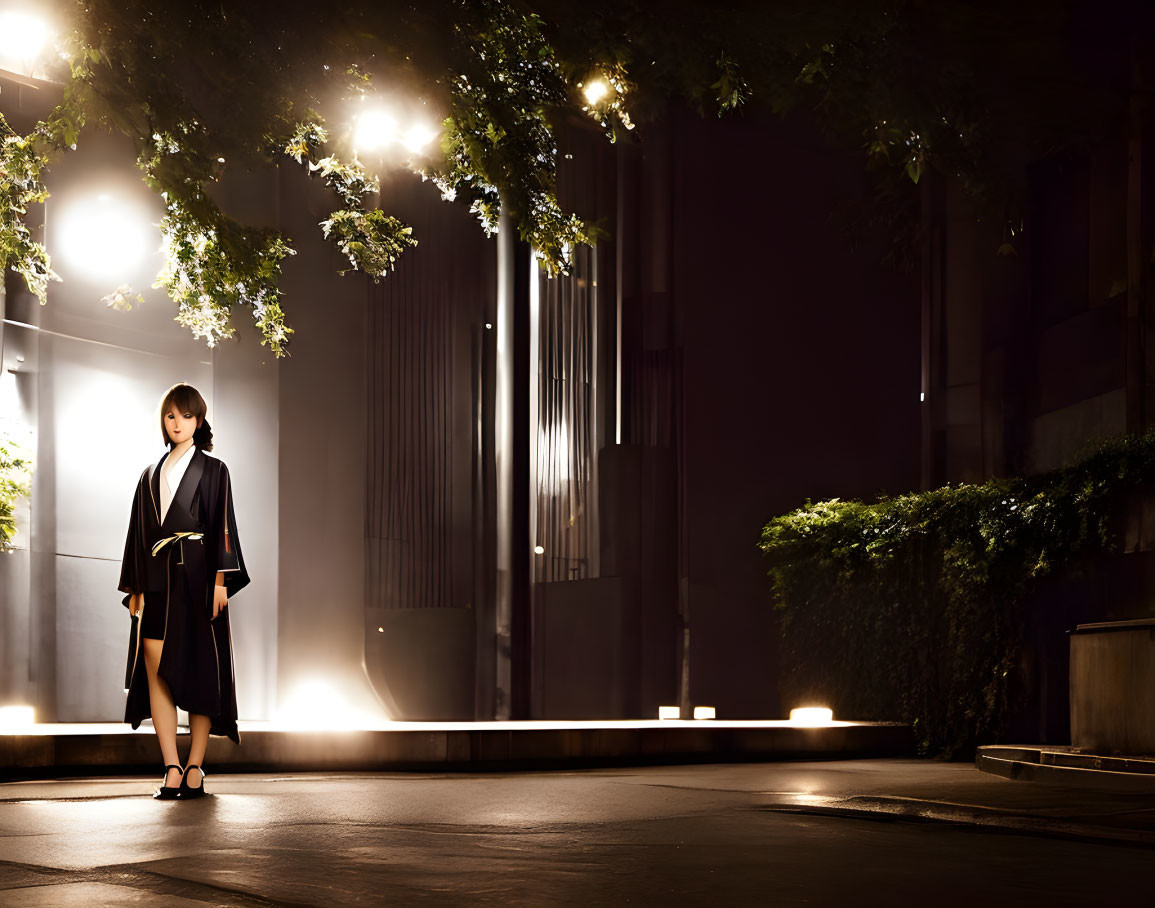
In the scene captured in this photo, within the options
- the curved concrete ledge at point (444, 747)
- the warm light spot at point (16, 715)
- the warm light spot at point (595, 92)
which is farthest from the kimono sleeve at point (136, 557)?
the warm light spot at point (16, 715)

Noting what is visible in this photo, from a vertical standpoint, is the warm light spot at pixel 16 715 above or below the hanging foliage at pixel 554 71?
below

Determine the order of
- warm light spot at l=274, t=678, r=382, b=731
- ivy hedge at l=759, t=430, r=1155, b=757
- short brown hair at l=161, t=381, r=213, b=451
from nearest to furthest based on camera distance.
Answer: short brown hair at l=161, t=381, r=213, b=451 → ivy hedge at l=759, t=430, r=1155, b=757 → warm light spot at l=274, t=678, r=382, b=731

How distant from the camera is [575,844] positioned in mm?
4809

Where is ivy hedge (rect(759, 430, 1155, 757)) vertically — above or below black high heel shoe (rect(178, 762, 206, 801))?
above

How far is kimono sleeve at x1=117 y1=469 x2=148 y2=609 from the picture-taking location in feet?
23.4

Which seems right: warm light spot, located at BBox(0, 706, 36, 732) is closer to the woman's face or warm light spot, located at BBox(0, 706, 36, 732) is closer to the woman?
the woman

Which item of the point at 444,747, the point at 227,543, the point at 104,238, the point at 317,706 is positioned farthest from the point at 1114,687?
the point at 104,238

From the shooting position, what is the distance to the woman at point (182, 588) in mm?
7047

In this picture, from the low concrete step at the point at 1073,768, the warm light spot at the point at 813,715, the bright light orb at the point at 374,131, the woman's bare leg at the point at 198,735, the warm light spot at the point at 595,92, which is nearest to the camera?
the woman's bare leg at the point at 198,735

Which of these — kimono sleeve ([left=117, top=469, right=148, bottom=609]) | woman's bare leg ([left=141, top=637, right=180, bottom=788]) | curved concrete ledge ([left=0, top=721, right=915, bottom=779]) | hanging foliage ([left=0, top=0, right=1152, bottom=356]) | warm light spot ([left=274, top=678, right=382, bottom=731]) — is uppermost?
hanging foliage ([left=0, top=0, right=1152, bottom=356])

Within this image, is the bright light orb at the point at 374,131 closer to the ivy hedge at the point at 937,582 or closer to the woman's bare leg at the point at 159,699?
the woman's bare leg at the point at 159,699

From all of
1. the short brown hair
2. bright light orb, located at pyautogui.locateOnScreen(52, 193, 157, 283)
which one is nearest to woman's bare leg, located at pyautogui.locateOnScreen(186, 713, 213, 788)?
the short brown hair

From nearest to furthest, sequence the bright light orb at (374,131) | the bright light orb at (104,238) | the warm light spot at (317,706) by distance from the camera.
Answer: the bright light orb at (374,131), the bright light orb at (104,238), the warm light spot at (317,706)

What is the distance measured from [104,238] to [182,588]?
24.9ft
